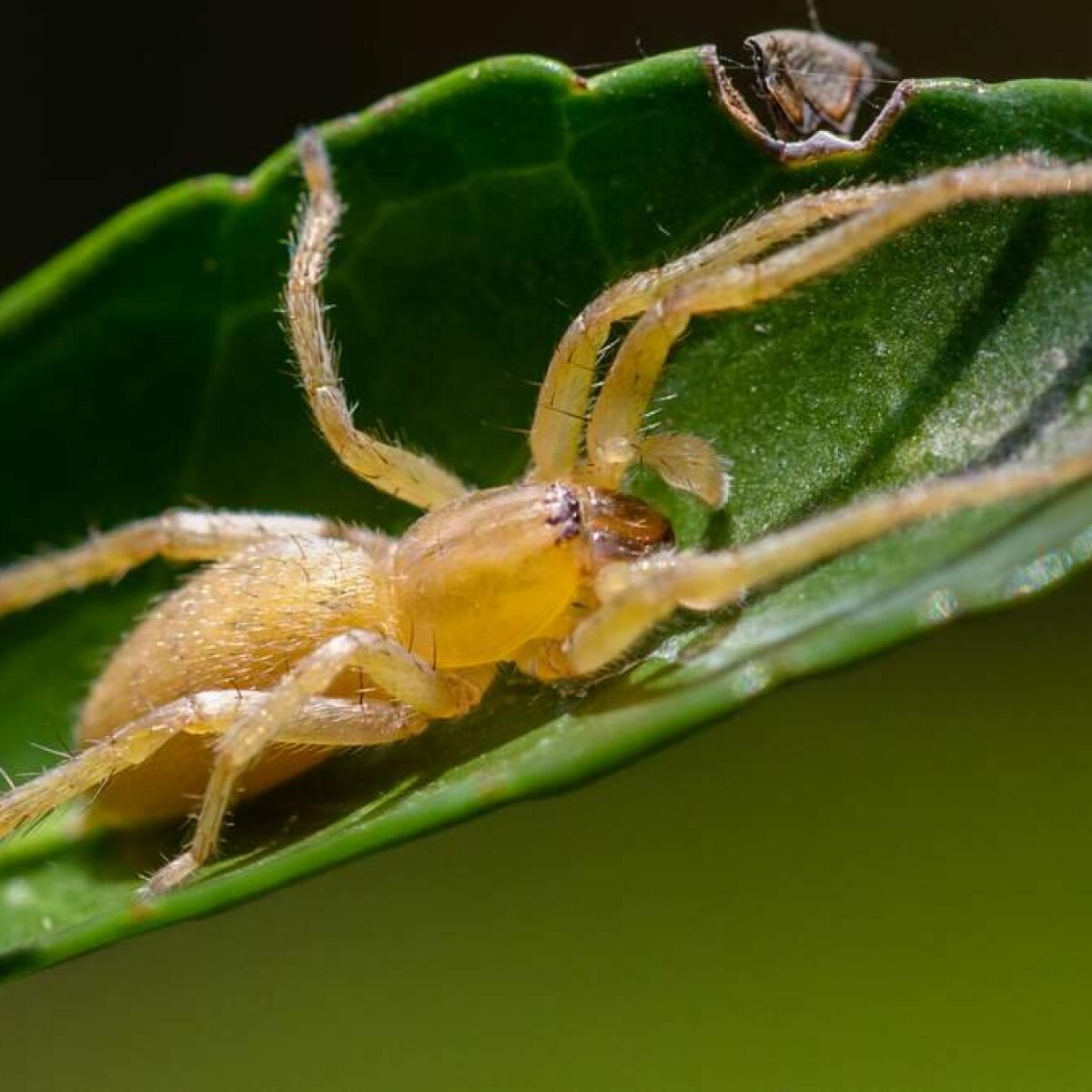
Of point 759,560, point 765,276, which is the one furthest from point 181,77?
point 759,560

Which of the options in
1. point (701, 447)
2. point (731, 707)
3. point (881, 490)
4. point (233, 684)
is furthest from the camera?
point (233, 684)

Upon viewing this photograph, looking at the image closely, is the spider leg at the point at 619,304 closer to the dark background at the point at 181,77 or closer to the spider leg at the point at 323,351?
the spider leg at the point at 323,351

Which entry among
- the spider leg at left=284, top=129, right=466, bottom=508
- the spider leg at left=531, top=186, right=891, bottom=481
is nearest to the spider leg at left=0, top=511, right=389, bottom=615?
the spider leg at left=284, top=129, right=466, bottom=508

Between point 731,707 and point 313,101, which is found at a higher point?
point 313,101

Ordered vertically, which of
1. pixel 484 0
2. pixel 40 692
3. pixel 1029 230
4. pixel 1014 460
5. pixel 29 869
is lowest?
pixel 29 869

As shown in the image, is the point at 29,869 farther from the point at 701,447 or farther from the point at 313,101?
the point at 313,101

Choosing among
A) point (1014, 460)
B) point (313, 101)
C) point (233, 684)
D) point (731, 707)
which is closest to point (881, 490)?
point (1014, 460)
